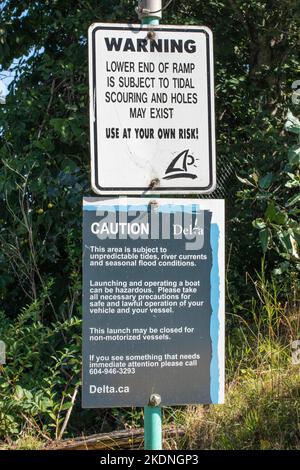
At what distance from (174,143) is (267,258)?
3.62m

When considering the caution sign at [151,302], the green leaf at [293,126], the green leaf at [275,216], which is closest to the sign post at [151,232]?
the caution sign at [151,302]

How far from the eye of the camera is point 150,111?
10.1 ft

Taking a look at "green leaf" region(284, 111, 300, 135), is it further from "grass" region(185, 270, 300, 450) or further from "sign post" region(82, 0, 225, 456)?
"sign post" region(82, 0, 225, 456)

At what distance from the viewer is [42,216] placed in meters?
6.11

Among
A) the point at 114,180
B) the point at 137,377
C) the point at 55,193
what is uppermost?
the point at 55,193

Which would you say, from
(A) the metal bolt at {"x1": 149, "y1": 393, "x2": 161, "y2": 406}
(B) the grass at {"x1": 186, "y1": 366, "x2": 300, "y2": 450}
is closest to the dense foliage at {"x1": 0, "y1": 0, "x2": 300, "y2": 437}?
(B) the grass at {"x1": 186, "y1": 366, "x2": 300, "y2": 450}

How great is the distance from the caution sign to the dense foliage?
6.82 ft

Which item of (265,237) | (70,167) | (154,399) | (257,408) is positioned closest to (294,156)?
(265,237)

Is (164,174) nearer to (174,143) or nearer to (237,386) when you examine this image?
(174,143)

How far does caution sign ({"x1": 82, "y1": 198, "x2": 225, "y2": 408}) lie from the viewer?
9.84 ft

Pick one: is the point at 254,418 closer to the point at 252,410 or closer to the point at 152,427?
the point at 252,410

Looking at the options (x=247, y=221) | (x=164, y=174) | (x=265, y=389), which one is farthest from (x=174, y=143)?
(x=247, y=221)

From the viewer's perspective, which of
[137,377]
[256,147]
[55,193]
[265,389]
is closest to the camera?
[137,377]

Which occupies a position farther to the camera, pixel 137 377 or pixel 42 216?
pixel 42 216
